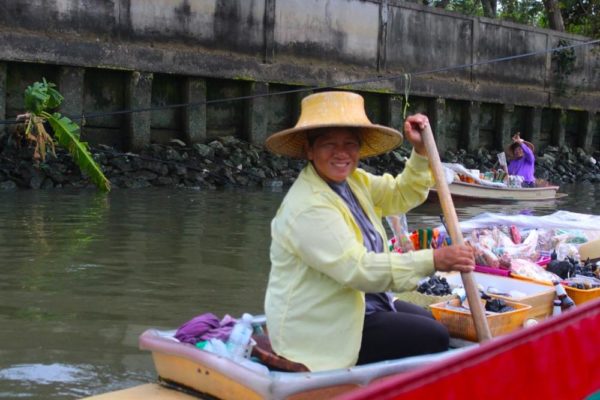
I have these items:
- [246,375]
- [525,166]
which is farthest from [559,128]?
[246,375]

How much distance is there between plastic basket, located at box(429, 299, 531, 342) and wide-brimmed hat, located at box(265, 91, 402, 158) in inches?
42.9

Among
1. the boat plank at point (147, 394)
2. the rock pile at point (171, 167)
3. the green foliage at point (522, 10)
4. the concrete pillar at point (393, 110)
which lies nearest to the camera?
the boat plank at point (147, 394)

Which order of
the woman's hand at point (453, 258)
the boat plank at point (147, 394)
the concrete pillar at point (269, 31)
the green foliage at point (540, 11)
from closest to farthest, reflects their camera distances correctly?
1. the woman's hand at point (453, 258)
2. the boat plank at point (147, 394)
3. the concrete pillar at point (269, 31)
4. the green foliage at point (540, 11)

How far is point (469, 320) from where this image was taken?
4.23 meters

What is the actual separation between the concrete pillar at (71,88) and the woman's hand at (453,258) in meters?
11.6

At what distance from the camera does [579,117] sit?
Answer: 2505cm

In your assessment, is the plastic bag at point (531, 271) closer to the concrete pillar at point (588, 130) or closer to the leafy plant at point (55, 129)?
the leafy plant at point (55, 129)

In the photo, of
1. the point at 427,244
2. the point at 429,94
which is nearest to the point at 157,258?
A: the point at 427,244

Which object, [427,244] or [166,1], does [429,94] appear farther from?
[427,244]

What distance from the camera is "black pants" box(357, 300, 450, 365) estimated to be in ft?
11.8

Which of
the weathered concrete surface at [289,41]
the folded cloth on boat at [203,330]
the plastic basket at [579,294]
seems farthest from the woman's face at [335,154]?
the weathered concrete surface at [289,41]

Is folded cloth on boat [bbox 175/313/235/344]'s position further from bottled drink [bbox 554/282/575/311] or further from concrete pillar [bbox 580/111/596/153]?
concrete pillar [bbox 580/111/596/153]

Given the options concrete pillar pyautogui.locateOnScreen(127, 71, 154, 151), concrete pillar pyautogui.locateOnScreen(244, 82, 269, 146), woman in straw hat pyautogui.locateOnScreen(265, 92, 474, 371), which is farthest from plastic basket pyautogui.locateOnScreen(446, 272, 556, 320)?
concrete pillar pyautogui.locateOnScreen(244, 82, 269, 146)

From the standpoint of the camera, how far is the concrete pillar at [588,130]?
81.1 ft
